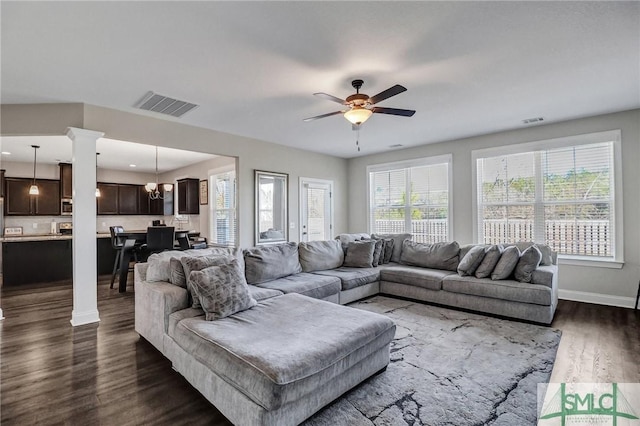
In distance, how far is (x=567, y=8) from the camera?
2139 mm

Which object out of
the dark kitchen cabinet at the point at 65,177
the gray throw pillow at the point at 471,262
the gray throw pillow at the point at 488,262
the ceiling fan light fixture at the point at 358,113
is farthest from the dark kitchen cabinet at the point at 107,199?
the gray throw pillow at the point at 488,262

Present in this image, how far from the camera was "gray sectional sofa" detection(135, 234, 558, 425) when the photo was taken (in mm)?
1783

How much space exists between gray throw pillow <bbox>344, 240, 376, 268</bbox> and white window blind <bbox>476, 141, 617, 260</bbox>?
2075mm

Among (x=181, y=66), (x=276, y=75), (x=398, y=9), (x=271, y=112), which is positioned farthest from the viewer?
(x=271, y=112)

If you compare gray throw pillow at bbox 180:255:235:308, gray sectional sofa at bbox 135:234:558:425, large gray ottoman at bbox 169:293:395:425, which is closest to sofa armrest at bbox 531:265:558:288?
gray sectional sofa at bbox 135:234:558:425

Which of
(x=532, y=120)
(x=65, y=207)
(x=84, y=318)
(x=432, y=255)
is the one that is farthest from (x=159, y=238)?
(x=532, y=120)

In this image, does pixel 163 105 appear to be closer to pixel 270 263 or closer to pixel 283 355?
pixel 270 263

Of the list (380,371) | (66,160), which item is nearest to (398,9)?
(380,371)

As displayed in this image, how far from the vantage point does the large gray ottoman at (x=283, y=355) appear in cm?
168

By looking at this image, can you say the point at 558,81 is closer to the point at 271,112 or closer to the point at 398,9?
the point at 398,9

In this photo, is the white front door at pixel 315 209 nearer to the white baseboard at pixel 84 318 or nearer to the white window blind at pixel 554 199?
the white window blind at pixel 554 199

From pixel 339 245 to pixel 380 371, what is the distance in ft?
9.13

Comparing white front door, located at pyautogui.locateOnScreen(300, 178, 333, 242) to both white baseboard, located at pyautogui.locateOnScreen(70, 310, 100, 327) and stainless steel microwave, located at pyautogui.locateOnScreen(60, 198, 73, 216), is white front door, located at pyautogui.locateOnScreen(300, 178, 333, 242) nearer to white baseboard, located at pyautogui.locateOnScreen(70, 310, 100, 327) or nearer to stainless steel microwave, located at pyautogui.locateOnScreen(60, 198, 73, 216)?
white baseboard, located at pyautogui.locateOnScreen(70, 310, 100, 327)

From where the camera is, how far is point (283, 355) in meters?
1.79
